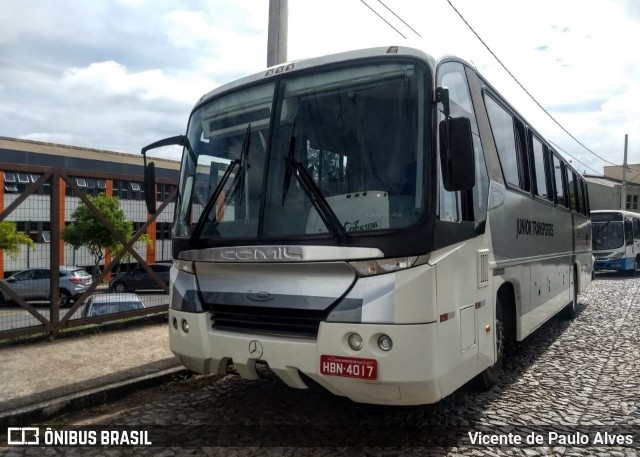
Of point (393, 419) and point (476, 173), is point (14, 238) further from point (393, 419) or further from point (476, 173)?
point (476, 173)

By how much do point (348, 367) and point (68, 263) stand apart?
216 inches

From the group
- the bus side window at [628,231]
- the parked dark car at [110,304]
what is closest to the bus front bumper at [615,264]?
the bus side window at [628,231]

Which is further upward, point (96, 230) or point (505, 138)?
point (505, 138)

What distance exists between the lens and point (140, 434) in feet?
14.1

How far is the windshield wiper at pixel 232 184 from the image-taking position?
176 inches

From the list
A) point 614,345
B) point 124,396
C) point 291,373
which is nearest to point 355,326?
point 291,373

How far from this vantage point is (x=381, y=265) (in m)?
3.70

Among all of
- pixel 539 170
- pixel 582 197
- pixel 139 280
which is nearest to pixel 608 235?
pixel 582 197

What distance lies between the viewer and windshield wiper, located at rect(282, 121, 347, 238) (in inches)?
151

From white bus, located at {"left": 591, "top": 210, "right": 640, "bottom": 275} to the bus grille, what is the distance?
2123cm

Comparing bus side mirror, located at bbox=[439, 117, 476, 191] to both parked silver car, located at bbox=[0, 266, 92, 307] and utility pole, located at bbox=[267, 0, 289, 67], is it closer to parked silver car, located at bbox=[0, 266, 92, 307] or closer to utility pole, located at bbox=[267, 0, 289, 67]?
utility pole, located at bbox=[267, 0, 289, 67]

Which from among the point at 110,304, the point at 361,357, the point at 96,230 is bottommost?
the point at 110,304

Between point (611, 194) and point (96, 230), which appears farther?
point (611, 194)

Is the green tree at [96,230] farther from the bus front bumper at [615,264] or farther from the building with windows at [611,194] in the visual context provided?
the building with windows at [611,194]
